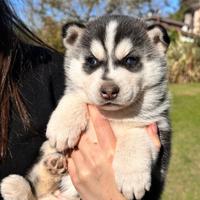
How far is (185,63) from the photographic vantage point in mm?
22859

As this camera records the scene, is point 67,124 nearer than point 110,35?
Yes

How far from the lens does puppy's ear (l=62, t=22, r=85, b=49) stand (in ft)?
12.6

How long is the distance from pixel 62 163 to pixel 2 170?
44cm

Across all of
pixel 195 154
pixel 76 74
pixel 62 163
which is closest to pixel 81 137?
pixel 62 163

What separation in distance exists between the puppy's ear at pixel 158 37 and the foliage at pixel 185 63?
19207 mm

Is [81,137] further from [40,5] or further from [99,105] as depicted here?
[40,5]

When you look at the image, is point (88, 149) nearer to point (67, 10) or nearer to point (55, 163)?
point (55, 163)

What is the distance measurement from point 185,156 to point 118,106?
623 cm

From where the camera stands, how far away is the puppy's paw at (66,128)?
130 inches

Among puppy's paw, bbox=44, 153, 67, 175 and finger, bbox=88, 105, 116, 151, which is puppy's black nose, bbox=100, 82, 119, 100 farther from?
puppy's paw, bbox=44, 153, 67, 175

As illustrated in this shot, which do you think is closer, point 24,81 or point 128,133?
point 128,133

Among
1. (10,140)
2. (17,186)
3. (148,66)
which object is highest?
(148,66)

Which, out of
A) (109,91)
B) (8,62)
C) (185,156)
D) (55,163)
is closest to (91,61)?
(109,91)

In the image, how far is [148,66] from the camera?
3584mm
